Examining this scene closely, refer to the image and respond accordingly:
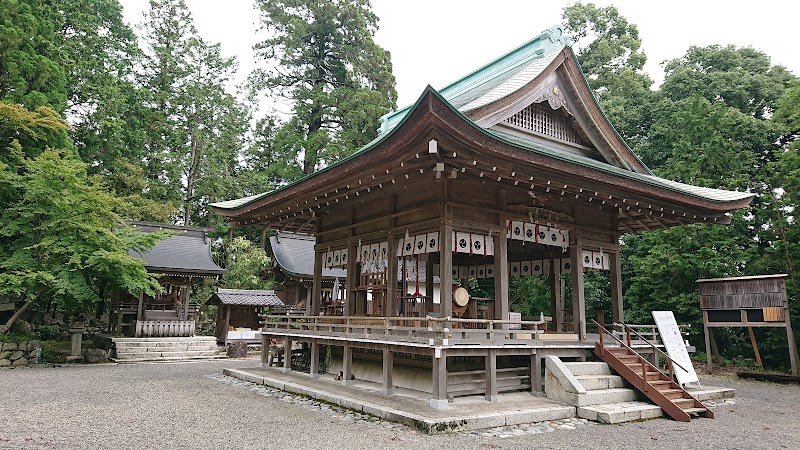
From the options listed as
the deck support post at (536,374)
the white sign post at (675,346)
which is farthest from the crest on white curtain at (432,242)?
the white sign post at (675,346)

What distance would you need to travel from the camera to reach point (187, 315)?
78.6 feet

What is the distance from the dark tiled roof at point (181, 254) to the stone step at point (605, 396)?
17997 millimetres

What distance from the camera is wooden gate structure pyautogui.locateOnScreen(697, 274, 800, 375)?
14.2m

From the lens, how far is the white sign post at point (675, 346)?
11688 millimetres

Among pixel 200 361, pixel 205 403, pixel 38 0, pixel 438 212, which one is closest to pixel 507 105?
pixel 438 212

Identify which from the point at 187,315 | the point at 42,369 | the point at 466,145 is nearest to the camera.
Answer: the point at 466,145

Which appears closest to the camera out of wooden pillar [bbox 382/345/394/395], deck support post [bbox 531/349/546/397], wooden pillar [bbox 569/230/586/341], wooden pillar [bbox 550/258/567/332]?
wooden pillar [bbox 382/345/394/395]

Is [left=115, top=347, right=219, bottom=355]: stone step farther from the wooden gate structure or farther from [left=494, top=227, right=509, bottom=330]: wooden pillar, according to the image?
the wooden gate structure

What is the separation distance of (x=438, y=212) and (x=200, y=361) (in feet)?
45.4

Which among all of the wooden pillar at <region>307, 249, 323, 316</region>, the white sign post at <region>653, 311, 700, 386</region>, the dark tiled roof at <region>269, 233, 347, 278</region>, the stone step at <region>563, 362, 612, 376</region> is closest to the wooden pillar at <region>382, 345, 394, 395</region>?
the stone step at <region>563, 362, 612, 376</region>

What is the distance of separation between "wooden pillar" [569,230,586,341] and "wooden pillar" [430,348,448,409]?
4173mm

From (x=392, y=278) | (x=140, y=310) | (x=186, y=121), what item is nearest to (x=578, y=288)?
(x=392, y=278)

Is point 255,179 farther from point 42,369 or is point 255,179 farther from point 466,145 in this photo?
point 466,145

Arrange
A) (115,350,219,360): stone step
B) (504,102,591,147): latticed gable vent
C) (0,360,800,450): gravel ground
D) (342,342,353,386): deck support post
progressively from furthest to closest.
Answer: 1. (115,350,219,360): stone step
2. (504,102,591,147): latticed gable vent
3. (342,342,353,386): deck support post
4. (0,360,800,450): gravel ground
